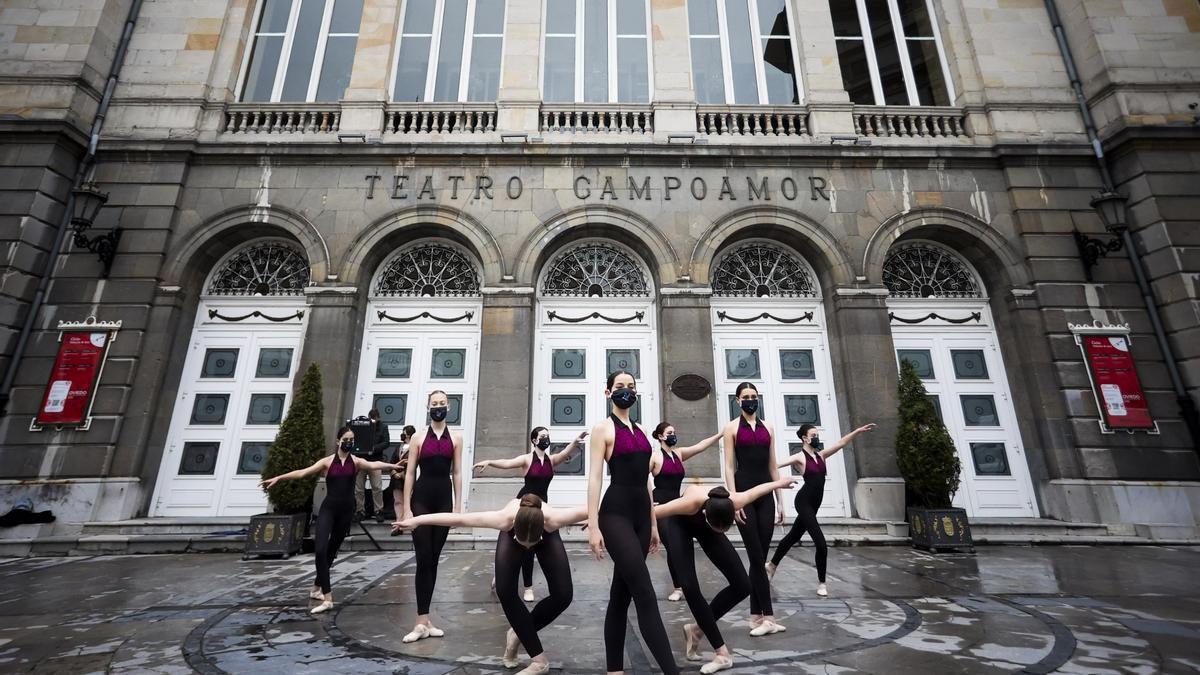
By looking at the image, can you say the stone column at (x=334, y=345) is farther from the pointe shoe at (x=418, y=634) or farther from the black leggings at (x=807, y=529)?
the black leggings at (x=807, y=529)

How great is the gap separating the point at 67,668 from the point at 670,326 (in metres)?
8.96

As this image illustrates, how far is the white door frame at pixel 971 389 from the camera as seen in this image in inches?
405

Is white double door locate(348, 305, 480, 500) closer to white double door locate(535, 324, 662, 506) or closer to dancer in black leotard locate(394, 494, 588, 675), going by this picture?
white double door locate(535, 324, 662, 506)

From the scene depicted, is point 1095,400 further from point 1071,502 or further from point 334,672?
point 334,672

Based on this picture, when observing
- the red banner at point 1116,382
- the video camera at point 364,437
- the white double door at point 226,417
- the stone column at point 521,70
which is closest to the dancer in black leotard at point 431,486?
the video camera at point 364,437

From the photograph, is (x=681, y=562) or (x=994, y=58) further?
(x=994, y=58)

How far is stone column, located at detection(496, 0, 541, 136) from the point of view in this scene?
11805 mm

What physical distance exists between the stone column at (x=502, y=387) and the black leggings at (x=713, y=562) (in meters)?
6.15

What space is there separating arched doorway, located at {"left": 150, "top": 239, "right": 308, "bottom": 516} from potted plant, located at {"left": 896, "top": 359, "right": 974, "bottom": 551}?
11.6 metres

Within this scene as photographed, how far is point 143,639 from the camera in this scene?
14.4 feet

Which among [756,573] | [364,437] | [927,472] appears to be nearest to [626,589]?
[756,573]

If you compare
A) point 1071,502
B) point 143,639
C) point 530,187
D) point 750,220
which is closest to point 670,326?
point 750,220

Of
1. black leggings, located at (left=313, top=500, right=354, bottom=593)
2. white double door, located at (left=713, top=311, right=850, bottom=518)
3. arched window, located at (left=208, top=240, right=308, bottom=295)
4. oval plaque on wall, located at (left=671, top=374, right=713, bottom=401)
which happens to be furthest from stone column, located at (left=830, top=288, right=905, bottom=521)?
arched window, located at (left=208, top=240, right=308, bottom=295)

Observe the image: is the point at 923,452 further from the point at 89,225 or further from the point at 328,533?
the point at 89,225
